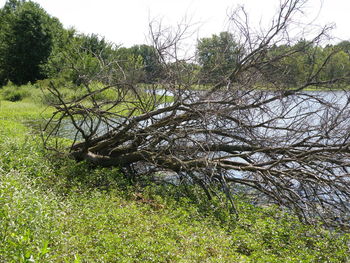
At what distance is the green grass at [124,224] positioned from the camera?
470 centimetres

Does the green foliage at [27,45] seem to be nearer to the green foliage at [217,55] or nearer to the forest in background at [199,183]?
the forest in background at [199,183]

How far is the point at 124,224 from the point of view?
603 cm

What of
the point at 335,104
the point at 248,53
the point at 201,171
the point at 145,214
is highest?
the point at 248,53

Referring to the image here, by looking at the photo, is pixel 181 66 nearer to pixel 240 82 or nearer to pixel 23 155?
pixel 240 82

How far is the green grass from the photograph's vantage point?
15.4ft

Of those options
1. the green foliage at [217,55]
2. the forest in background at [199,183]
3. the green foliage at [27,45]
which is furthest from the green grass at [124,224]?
the green foliage at [27,45]

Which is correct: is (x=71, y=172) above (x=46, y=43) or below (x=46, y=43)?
below

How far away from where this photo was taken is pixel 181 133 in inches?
323

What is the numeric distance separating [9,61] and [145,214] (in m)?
34.8

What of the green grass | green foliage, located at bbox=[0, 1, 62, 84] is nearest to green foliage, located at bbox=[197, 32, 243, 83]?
the green grass

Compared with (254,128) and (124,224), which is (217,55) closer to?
(254,128)

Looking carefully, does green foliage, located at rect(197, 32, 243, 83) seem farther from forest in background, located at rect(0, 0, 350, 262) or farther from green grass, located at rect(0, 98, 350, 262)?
green grass, located at rect(0, 98, 350, 262)

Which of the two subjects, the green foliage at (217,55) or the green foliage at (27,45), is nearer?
the green foliage at (217,55)

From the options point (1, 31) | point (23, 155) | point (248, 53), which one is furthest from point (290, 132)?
point (1, 31)
